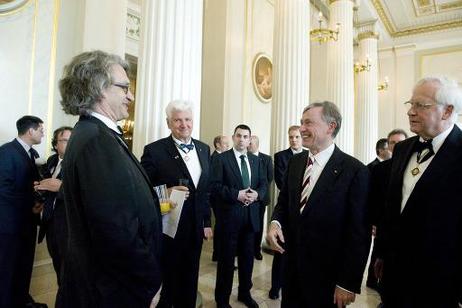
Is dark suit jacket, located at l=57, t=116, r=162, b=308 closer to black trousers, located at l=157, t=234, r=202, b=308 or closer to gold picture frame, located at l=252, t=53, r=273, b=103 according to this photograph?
black trousers, located at l=157, t=234, r=202, b=308

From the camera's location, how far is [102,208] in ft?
→ 3.95

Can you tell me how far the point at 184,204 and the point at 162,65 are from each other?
1.17 m

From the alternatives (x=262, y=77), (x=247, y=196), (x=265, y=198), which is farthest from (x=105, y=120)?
(x=262, y=77)

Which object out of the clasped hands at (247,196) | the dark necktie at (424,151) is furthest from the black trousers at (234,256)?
the dark necktie at (424,151)

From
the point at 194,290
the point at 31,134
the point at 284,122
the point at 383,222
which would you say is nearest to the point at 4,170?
the point at 31,134

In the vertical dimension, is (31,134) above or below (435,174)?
above

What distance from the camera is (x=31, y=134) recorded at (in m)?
3.08

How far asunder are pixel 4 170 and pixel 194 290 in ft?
6.26

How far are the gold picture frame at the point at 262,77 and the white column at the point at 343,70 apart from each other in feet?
4.81

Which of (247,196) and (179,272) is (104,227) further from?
(247,196)

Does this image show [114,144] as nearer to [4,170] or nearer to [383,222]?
[383,222]

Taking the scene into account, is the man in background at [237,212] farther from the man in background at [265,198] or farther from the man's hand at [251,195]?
the man in background at [265,198]

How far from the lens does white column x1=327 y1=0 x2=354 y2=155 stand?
7777 mm

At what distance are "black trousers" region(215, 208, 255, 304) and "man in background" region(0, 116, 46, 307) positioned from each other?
5.59 ft
